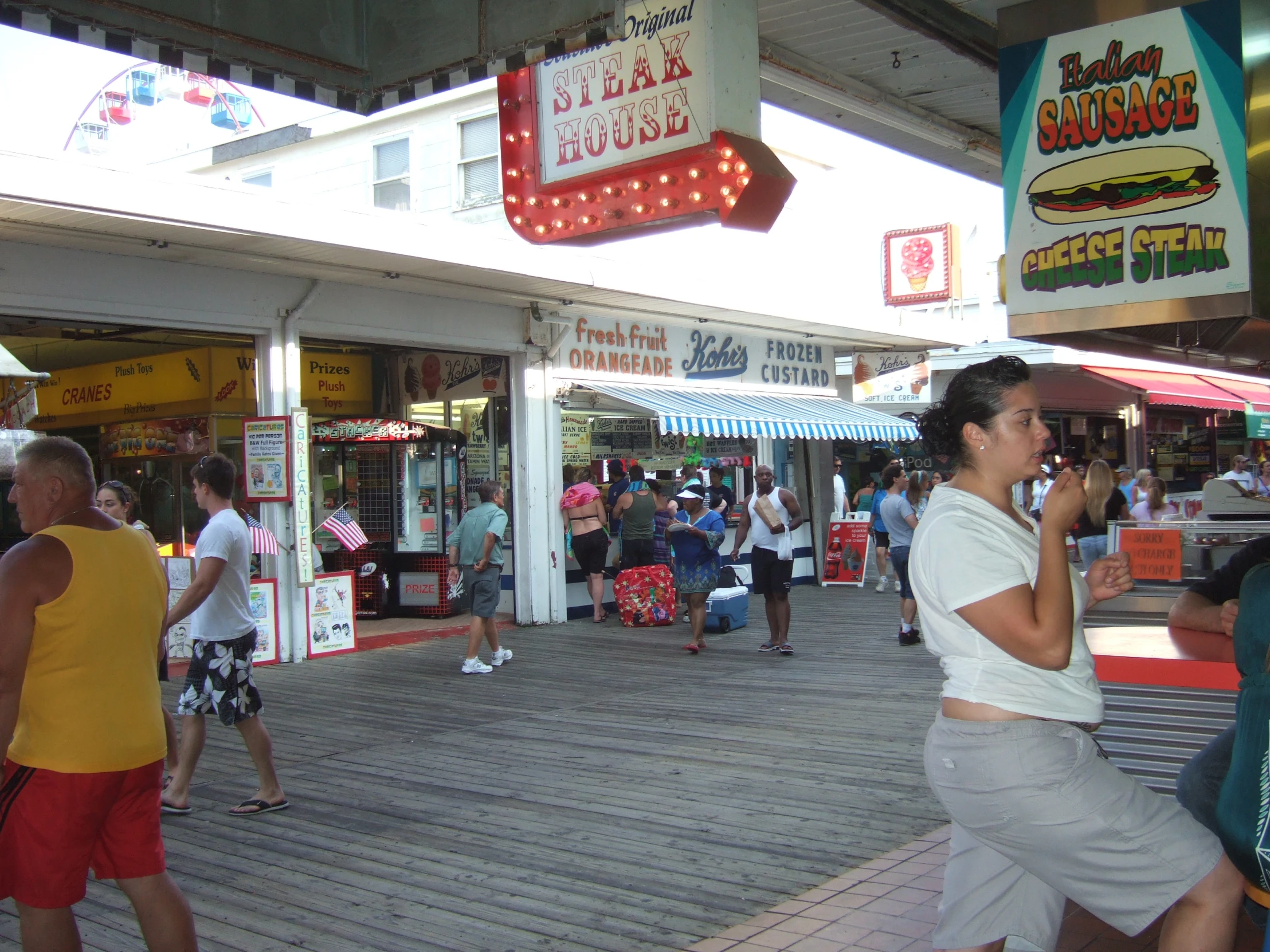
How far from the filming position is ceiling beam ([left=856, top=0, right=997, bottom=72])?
16.0 ft

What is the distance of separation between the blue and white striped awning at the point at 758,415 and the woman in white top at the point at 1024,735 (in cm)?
1074

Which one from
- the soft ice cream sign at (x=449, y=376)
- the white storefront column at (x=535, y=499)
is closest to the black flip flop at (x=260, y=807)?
the white storefront column at (x=535, y=499)

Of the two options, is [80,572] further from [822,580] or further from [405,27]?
[822,580]

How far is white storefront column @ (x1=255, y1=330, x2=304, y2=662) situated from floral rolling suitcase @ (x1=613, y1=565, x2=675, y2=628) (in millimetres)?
3996

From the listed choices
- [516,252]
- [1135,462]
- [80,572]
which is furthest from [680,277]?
[1135,462]

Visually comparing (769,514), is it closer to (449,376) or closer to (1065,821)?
(449,376)

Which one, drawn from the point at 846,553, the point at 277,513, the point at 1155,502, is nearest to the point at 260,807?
the point at 277,513

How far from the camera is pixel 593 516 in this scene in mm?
13656

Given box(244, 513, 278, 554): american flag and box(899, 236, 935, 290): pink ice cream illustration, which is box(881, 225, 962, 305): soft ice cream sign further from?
box(244, 513, 278, 554): american flag

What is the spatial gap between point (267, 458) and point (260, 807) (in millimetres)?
5599

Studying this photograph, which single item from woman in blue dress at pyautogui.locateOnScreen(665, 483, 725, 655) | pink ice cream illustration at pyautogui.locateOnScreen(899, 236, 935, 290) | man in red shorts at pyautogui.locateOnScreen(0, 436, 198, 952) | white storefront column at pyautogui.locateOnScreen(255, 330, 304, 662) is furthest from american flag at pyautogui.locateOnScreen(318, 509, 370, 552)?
pink ice cream illustration at pyautogui.locateOnScreen(899, 236, 935, 290)

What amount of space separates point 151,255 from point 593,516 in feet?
18.8

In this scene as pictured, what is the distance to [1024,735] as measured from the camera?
2.55 meters

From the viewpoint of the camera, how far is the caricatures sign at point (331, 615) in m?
11.5
